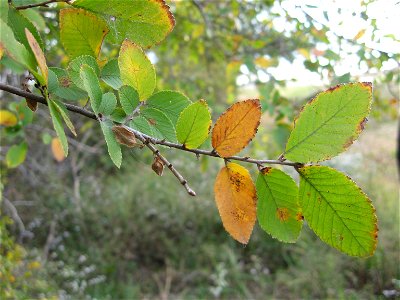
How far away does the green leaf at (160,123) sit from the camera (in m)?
0.43

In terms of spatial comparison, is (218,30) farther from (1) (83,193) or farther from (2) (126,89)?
(1) (83,193)

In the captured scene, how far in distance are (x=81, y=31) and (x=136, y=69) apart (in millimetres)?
82

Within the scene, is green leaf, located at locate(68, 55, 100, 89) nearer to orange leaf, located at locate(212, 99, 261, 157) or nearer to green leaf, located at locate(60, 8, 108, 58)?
green leaf, located at locate(60, 8, 108, 58)

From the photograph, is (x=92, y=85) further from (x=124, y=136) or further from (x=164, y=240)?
(x=164, y=240)

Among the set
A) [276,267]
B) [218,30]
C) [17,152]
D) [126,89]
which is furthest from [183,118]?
[276,267]

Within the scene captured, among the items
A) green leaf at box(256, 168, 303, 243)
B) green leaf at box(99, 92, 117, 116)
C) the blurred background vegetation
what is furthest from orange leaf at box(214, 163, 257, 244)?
the blurred background vegetation

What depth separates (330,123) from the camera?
369 millimetres

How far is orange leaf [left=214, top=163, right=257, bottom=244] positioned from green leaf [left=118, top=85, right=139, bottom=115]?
0.35ft

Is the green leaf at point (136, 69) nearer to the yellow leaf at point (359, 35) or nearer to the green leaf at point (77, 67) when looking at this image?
the green leaf at point (77, 67)

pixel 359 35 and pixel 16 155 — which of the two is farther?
pixel 359 35

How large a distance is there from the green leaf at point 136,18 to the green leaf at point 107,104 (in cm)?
7

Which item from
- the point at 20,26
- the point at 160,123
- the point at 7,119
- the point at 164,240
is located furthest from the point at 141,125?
the point at 164,240

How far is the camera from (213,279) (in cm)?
323

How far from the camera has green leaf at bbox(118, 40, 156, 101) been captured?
0.39 meters
